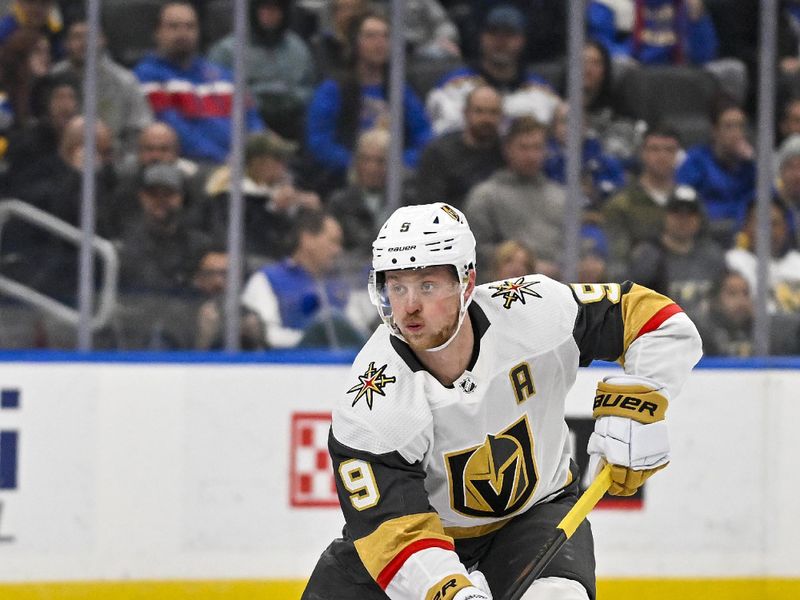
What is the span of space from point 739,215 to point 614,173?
1.42 feet

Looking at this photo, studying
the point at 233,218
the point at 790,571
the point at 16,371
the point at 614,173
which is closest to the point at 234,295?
the point at 233,218

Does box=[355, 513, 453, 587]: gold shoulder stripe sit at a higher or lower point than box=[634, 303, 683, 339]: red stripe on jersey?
lower

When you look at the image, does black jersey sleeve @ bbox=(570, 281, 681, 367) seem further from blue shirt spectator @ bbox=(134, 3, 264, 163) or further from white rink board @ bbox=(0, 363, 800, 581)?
blue shirt spectator @ bbox=(134, 3, 264, 163)

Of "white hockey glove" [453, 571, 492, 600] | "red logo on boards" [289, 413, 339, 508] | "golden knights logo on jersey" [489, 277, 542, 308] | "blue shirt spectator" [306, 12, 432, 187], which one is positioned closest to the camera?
"white hockey glove" [453, 571, 492, 600]

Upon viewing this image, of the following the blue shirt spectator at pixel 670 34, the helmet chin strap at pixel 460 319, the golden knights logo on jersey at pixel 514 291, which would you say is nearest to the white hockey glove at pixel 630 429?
the golden knights logo on jersey at pixel 514 291

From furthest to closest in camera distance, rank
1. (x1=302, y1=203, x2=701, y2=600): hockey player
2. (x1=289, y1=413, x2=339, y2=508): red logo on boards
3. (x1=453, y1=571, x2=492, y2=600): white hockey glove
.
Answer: (x1=289, y1=413, x2=339, y2=508): red logo on boards
(x1=302, y1=203, x2=701, y2=600): hockey player
(x1=453, y1=571, x2=492, y2=600): white hockey glove

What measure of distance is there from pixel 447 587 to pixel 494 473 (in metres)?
0.32

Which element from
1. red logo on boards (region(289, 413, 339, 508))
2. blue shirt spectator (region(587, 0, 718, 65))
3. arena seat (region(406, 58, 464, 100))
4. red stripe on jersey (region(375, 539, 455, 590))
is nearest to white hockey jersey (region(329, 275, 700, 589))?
red stripe on jersey (region(375, 539, 455, 590))

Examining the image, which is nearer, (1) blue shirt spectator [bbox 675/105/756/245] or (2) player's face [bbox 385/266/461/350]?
(2) player's face [bbox 385/266/461/350]

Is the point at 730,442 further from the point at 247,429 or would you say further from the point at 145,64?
the point at 145,64

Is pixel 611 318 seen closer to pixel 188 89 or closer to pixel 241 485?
pixel 241 485

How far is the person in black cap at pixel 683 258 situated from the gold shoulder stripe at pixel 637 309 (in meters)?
1.73

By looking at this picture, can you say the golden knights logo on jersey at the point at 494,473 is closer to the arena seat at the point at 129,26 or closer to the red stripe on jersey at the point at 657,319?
the red stripe on jersey at the point at 657,319

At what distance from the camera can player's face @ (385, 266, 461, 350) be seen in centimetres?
280
